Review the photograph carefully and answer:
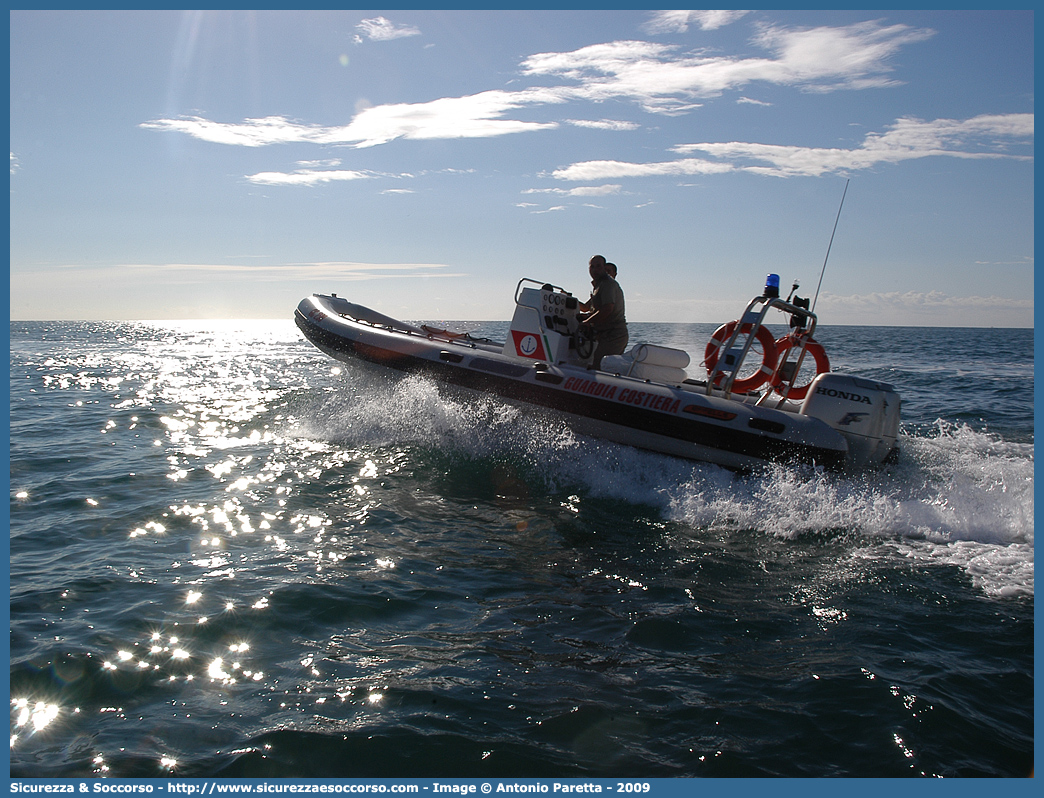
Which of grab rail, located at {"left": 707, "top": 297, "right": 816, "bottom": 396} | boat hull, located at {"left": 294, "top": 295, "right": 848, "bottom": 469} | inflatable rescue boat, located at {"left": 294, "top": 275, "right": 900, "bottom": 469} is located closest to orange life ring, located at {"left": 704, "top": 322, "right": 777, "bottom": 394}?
inflatable rescue boat, located at {"left": 294, "top": 275, "right": 900, "bottom": 469}

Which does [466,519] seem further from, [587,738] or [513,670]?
[587,738]

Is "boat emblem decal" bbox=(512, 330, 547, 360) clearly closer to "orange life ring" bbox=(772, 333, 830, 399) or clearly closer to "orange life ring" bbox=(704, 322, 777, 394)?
"orange life ring" bbox=(704, 322, 777, 394)

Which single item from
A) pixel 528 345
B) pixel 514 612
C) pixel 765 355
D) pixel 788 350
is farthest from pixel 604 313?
pixel 514 612

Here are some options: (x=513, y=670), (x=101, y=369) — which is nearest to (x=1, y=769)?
(x=513, y=670)

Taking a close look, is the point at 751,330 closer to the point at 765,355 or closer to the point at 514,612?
the point at 765,355

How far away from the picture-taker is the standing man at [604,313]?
7754 mm

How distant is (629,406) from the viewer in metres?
6.93

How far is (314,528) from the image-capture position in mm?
5383

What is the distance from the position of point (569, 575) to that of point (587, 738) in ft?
5.65

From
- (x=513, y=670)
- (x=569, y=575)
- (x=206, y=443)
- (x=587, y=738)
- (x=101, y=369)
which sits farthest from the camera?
(x=101, y=369)

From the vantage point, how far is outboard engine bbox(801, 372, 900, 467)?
20.4 ft

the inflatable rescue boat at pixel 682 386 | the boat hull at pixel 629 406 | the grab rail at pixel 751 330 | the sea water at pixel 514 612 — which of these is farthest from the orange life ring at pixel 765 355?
the sea water at pixel 514 612

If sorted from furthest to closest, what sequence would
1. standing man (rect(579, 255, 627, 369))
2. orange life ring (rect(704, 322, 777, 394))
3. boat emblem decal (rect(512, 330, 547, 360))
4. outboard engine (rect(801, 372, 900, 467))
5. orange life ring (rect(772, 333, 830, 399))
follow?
boat emblem decal (rect(512, 330, 547, 360)) < standing man (rect(579, 255, 627, 369)) < orange life ring (rect(704, 322, 777, 394)) < orange life ring (rect(772, 333, 830, 399)) < outboard engine (rect(801, 372, 900, 467))

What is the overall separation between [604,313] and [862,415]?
9.66ft
